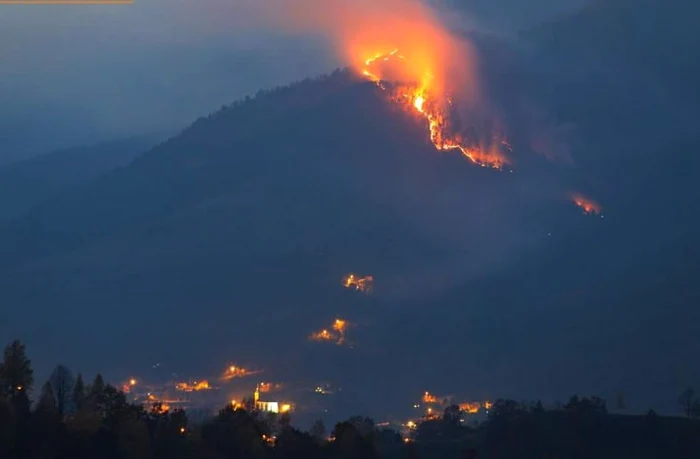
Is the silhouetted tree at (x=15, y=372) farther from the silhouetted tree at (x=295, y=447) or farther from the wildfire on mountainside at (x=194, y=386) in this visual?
the wildfire on mountainside at (x=194, y=386)

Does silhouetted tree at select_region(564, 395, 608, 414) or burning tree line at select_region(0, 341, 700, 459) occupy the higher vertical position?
silhouetted tree at select_region(564, 395, 608, 414)

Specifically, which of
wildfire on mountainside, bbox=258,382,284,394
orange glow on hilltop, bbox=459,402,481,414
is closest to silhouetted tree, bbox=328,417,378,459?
orange glow on hilltop, bbox=459,402,481,414

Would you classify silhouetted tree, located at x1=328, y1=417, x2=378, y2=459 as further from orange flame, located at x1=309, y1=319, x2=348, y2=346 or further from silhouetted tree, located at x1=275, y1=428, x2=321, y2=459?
orange flame, located at x1=309, y1=319, x2=348, y2=346

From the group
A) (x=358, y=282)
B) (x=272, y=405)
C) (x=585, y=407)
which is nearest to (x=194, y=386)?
(x=272, y=405)

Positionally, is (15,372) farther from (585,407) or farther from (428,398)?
(428,398)

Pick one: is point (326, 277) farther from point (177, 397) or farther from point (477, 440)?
point (477, 440)
